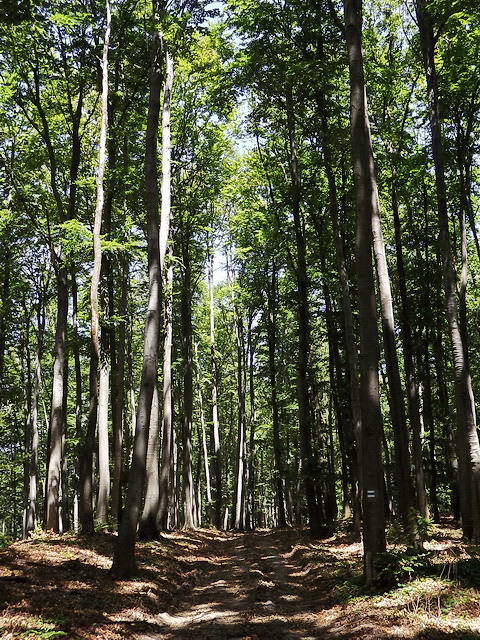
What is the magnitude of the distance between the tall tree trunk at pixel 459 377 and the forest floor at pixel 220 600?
4.80ft

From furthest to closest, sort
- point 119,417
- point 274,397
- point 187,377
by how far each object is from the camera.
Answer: point 274,397
point 187,377
point 119,417

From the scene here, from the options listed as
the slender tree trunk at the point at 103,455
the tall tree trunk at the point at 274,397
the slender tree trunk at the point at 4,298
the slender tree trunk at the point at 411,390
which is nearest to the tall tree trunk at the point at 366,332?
the slender tree trunk at the point at 411,390

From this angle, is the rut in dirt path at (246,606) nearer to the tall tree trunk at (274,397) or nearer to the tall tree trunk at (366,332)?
the tall tree trunk at (366,332)

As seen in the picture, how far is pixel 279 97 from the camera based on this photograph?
14.9 metres

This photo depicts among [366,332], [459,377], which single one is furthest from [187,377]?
[366,332]

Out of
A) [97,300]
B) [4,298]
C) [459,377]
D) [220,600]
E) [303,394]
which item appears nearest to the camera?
[220,600]

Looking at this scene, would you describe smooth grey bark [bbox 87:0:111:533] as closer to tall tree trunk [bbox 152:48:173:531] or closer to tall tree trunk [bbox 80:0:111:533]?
tall tree trunk [bbox 80:0:111:533]

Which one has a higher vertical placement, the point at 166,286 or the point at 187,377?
the point at 166,286

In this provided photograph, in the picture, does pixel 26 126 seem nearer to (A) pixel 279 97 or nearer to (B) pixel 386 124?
(A) pixel 279 97

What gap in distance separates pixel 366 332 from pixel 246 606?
5076mm

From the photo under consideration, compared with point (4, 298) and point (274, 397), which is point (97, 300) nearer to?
point (4, 298)

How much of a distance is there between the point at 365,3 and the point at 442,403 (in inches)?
639

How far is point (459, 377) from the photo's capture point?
38.7 feet

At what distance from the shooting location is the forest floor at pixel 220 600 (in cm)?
590
